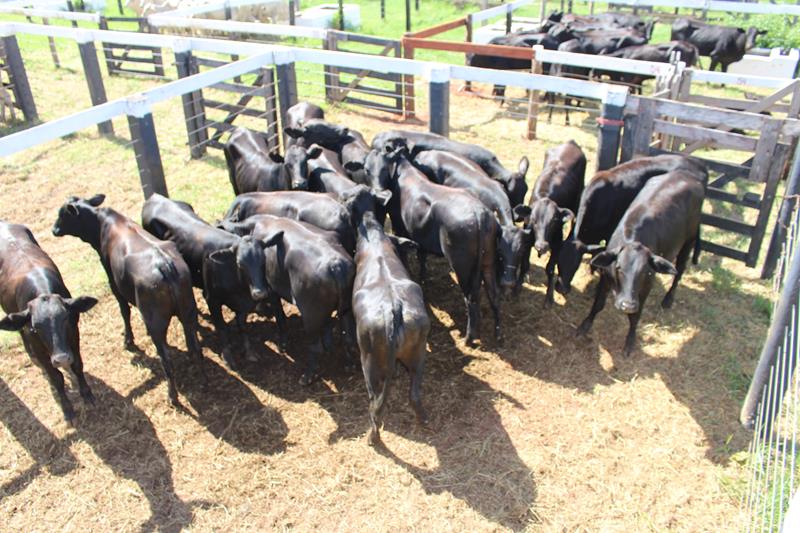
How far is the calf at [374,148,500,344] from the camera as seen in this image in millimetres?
6289

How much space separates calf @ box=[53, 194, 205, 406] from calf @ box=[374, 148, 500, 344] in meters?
2.47

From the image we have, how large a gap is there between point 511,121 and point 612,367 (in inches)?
308

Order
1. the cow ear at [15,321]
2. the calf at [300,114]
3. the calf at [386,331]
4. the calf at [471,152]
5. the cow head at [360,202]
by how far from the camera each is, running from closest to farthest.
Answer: the calf at [386,331], the cow ear at [15,321], the cow head at [360,202], the calf at [471,152], the calf at [300,114]

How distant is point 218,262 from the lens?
598cm

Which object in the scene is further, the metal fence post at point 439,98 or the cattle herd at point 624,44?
the cattle herd at point 624,44

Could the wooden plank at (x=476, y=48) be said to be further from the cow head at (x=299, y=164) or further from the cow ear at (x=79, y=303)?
the cow ear at (x=79, y=303)

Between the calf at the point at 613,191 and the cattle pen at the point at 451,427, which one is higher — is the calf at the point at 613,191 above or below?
above

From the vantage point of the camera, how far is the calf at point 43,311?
5.14 metres

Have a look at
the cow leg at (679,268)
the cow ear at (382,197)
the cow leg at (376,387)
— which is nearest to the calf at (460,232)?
the cow ear at (382,197)

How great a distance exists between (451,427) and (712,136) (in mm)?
4523

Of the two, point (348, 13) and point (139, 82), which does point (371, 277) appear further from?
point (348, 13)

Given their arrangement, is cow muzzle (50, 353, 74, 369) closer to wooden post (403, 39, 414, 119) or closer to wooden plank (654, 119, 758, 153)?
wooden plank (654, 119, 758, 153)

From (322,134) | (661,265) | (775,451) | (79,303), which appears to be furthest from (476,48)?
(775,451)

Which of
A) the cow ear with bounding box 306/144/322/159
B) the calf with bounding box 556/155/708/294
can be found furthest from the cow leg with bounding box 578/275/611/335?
the cow ear with bounding box 306/144/322/159
